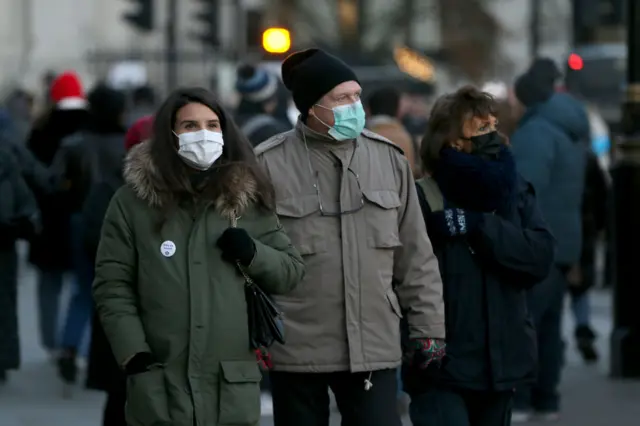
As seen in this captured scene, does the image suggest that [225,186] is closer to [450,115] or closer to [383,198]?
[383,198]

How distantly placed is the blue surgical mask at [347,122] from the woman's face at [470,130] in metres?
0.70

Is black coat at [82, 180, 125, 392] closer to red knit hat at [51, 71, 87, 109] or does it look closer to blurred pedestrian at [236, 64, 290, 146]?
blurred pedestrian at [236, 64, 290, 146]

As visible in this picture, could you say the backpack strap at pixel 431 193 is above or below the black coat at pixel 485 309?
above

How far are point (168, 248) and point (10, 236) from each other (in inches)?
143

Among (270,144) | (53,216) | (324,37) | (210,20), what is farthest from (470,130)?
(324,37)

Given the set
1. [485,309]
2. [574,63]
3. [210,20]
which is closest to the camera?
[485,309]

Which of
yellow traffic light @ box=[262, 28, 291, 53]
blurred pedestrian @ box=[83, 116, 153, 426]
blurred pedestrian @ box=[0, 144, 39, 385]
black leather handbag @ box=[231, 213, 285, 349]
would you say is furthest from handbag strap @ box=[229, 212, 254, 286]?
yellow traffic light @ box=[262, 28, 291, 53]

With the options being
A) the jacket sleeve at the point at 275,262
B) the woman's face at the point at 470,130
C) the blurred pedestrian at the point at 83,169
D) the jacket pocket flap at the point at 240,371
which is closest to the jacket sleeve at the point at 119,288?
the jacket pocket flap at the point at 240,371

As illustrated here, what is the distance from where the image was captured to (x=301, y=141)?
21.3 ft

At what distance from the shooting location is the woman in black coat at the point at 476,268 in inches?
267

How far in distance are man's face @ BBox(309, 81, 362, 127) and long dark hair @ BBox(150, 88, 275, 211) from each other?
40cm

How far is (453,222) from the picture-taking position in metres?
6.82

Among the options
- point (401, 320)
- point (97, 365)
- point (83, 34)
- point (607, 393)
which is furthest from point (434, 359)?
point (83, 34)

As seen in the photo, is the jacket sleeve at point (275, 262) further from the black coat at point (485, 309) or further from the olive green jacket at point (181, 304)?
the black coat at point (485, 309)
